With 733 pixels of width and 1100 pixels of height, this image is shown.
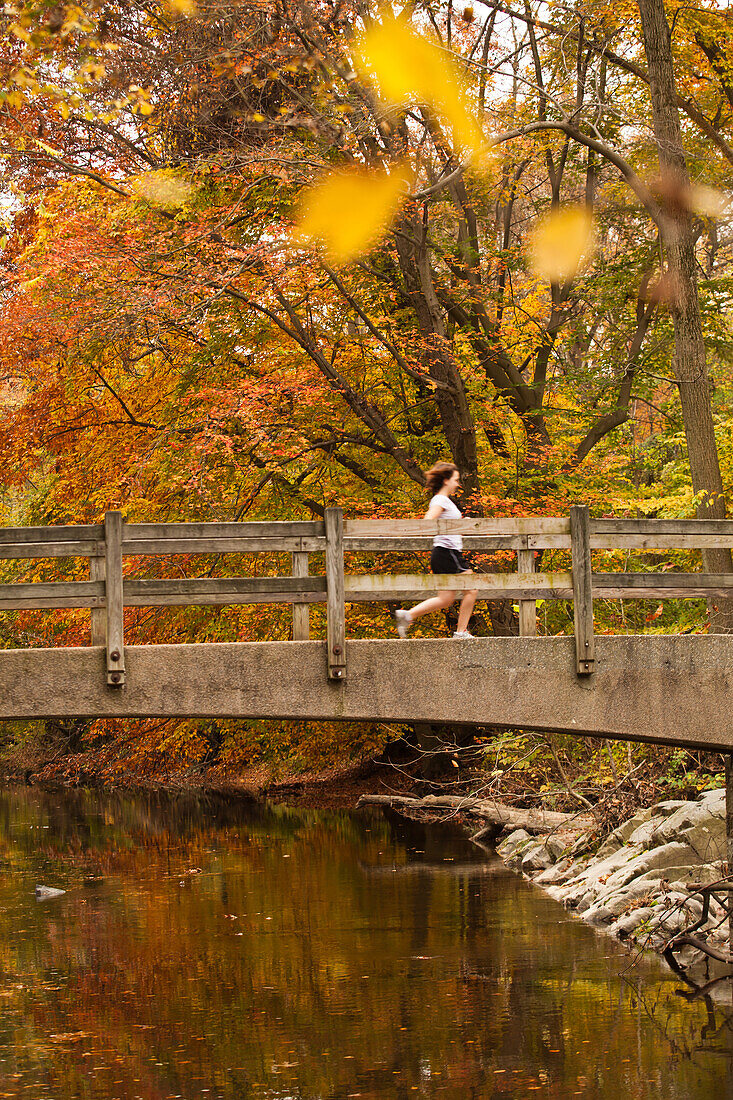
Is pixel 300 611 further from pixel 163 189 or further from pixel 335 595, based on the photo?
pixel 163 189

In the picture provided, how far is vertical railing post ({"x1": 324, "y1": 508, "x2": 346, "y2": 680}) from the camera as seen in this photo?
8336 mm

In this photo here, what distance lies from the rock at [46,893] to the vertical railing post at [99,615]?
1049cm

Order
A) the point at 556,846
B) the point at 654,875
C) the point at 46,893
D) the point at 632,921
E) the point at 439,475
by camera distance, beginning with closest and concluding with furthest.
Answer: the point at 439,475 → the point at 632,921 → the point at 654,875 → the point at 46,893 → the point at 556,846

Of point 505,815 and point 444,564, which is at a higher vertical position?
point 444,564

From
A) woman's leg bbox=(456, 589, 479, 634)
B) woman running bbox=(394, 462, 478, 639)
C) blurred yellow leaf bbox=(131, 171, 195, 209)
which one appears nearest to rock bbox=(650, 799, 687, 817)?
woman's leg bbox=(456, 589, 479, 634)

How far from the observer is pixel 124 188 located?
1958 centimetres

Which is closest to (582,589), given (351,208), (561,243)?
(351,208)

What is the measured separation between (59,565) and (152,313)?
5287mm

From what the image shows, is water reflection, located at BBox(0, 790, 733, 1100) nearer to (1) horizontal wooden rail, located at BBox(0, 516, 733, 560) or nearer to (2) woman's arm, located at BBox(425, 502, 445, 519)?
(1) horizontal wooden rail, located at BBox(0, 516, 733, 560)

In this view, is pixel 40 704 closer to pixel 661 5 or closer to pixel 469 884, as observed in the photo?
pixel 469 884

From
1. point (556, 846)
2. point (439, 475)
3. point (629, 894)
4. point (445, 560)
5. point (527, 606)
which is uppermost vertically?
point (439, 475)

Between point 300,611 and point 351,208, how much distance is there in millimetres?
10665

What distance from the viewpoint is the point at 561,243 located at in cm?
2175

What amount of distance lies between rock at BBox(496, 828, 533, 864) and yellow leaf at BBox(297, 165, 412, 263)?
31.9ft
